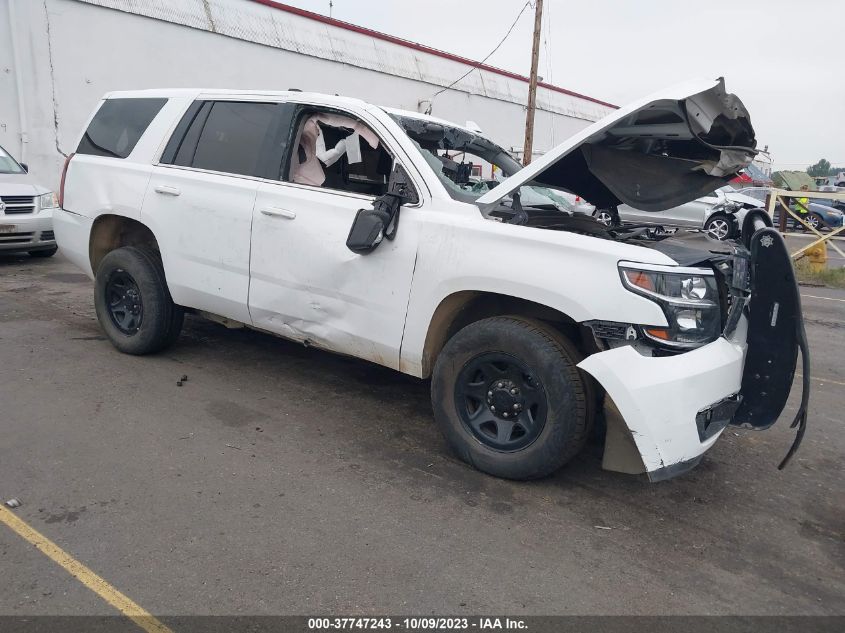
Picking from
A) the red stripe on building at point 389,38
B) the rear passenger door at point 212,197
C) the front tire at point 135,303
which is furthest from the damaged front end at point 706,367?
the red stripe on building at point 389,38

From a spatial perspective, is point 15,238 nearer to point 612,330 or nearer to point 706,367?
point 612,330

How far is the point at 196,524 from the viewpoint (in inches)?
120

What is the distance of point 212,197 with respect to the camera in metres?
4.58

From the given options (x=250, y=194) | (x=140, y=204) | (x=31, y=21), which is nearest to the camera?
(x=250, y=194)

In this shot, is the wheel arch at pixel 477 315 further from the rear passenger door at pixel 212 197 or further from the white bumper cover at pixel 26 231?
the white bumper cover at pixel 26 231

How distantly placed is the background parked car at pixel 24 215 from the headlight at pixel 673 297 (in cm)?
810

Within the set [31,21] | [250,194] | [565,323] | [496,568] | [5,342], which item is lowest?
[5,342]

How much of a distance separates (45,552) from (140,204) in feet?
9.55

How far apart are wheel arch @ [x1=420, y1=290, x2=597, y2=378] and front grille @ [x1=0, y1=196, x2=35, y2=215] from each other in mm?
7662

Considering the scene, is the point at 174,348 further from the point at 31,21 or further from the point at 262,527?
the point at 31,21

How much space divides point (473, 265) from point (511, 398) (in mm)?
729

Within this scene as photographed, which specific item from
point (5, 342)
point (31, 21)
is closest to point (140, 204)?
point (5, 342)

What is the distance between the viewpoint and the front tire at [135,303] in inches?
198

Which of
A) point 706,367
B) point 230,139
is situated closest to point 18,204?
point 230,139
